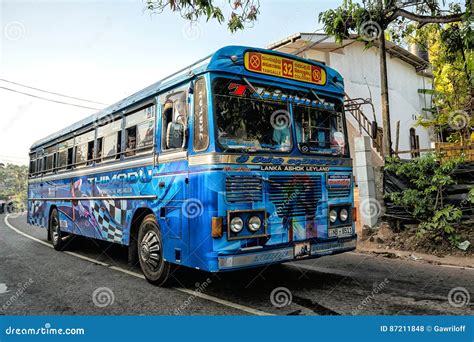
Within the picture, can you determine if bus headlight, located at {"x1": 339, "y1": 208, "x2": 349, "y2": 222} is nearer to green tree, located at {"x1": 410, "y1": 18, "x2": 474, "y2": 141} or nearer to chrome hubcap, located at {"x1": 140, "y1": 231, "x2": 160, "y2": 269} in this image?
chrome hubcap, located at {"x1": 140, "y1": 231, "x2": 160, "y2": 269}

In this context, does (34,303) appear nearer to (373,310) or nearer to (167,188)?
(167,188)

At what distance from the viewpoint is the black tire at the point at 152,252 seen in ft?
18.8

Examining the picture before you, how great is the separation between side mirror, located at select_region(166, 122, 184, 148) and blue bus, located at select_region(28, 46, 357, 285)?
13 millimetres

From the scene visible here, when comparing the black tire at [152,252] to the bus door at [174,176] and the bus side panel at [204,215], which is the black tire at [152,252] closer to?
the bus door at [174,176]

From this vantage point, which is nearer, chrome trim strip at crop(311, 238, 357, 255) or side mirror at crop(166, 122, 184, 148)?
side mirror at crop(166, 122, 184, 148)

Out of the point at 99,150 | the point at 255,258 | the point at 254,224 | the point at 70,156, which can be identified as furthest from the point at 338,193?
the point at 70,156

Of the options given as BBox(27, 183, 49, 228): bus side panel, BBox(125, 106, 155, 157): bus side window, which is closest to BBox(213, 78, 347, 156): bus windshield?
BBox(125, 106, 155, 157): bus side window

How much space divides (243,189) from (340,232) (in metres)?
1.86

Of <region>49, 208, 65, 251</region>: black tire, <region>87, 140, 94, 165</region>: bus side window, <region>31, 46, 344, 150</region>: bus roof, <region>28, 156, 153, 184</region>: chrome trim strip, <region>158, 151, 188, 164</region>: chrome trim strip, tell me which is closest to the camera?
<region>31, 46, 344, 150</region>: bus roof

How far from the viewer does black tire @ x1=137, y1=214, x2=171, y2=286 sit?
5.72 metres

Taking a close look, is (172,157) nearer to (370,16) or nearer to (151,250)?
(151,250)

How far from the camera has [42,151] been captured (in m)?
12.0

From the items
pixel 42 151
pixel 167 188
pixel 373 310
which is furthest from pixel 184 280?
pixel 42 151

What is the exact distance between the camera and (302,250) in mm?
5184
